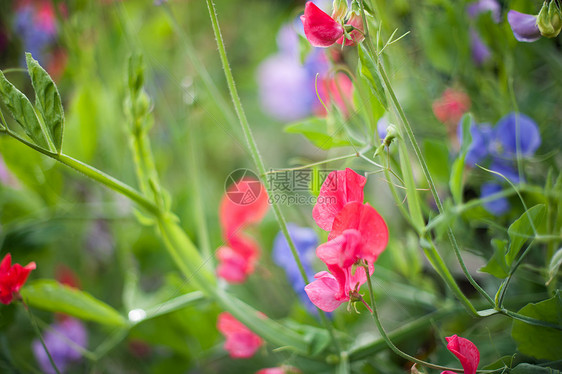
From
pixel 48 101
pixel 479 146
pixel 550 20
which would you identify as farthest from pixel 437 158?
pixel 48 101

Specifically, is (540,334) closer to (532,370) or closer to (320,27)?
(532,370)

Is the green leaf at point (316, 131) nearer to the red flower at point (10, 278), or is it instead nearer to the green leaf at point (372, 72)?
the green leaf at point (372, 72)

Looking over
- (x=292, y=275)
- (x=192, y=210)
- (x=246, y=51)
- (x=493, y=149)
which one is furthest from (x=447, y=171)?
(x=246, y=51)

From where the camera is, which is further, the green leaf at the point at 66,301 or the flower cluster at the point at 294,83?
the flower cluster at the point at 294,83

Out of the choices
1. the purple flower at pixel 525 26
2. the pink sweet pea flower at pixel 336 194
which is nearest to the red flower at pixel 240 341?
the pink sweet pea flower at pixel 336 194

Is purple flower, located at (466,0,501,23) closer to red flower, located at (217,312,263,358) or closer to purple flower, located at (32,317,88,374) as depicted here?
red flower, located at (217,312,263,358)

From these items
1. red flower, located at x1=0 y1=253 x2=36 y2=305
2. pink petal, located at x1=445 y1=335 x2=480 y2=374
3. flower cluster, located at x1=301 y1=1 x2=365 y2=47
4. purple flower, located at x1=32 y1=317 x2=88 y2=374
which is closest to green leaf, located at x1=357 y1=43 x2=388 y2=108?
flower cluster, located at x1=301 y1=1 x2=365 y2=47
